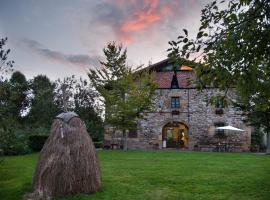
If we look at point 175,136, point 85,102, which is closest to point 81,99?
point 85,102

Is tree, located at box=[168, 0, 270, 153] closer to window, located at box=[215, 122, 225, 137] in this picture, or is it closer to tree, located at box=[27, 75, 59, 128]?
window, located at box=[215, 122, 225, 137]

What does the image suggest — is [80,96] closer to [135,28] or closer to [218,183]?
[135,28]

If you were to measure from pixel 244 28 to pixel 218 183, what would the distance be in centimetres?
672

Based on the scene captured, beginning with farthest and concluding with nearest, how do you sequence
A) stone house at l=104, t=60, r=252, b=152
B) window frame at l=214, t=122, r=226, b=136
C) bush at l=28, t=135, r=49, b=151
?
1. window frame at l=214, t=122, r=226, b=136
2. stone house at l=104, t=60, r=252, b=152
3. bush at l=28, t=135, r=49, b=151

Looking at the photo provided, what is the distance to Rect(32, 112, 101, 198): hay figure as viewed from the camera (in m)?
9.28

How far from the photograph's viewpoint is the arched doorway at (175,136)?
108 ft

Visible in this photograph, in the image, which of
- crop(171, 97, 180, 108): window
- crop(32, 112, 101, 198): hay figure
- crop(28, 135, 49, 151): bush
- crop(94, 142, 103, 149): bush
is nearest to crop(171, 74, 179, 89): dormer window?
crop(171, 97, 180, 108): window

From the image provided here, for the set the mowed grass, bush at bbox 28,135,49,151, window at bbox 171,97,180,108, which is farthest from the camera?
window at bbox 171,97,180,108

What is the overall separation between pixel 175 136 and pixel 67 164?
30870 millimetres

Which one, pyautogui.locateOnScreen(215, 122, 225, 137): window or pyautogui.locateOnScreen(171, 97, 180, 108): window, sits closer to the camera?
pyautogui.locateOnScreen(215, 122, 225, 137): window

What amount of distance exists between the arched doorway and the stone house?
22 centimetres

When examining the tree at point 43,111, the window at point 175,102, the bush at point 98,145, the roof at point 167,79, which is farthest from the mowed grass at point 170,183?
the tree at point 43,111

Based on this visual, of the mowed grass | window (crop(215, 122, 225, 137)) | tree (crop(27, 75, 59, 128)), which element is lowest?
the mowed grass

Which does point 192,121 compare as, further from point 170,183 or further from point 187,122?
point 170,183
